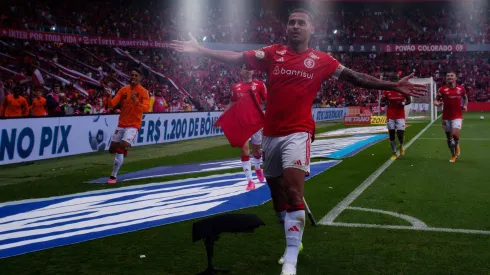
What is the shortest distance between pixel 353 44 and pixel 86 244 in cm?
5954

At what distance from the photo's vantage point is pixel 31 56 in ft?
107

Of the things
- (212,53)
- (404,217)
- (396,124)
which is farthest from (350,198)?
(396,124)

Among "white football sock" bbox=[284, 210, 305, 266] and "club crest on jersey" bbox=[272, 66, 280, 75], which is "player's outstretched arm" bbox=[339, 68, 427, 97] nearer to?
"club crest on jersey" bbox=[272, 66, 280, 75]

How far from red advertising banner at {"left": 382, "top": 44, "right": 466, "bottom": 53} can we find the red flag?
58.7 meters

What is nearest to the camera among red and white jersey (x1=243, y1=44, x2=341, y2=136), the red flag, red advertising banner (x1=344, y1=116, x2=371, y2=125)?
red and white jersey (x1=243, y1=44, x2=341, y2=136)

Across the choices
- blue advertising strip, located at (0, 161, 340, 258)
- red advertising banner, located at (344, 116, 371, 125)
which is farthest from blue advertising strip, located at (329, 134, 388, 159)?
red advertising banner, located at (344, 116, 371, 125)

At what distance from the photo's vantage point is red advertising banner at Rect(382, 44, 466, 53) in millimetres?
59938

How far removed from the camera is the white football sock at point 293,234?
4.06 meters

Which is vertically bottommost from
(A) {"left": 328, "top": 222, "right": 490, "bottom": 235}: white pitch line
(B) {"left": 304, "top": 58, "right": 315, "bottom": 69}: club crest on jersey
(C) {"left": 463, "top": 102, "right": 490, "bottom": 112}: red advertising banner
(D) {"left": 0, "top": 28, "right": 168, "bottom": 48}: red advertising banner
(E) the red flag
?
(A) {"left": 328, "top": 222, "right": 490, "bottom": 235}: white pitch line

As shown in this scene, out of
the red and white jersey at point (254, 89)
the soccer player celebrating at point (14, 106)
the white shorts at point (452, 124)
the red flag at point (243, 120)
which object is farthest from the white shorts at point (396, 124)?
the soccer player celebrating at point (14, 106)

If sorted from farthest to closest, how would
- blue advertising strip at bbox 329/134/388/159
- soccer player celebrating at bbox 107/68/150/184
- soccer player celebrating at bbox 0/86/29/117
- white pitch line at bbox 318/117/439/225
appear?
soccer player celebrating at bbox 0/86/29/117, blue advertising strip at bbox 329/134/388/159, soccer player celebrating at bbox 107/68/150/184, white pitch line at bbox 318/117/439/225

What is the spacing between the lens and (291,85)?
14.6 ft

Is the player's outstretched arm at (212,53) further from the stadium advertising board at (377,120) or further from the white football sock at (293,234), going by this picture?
the stadium advertising board at (377,120)

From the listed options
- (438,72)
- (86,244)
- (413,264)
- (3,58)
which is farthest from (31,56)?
(438,72)
